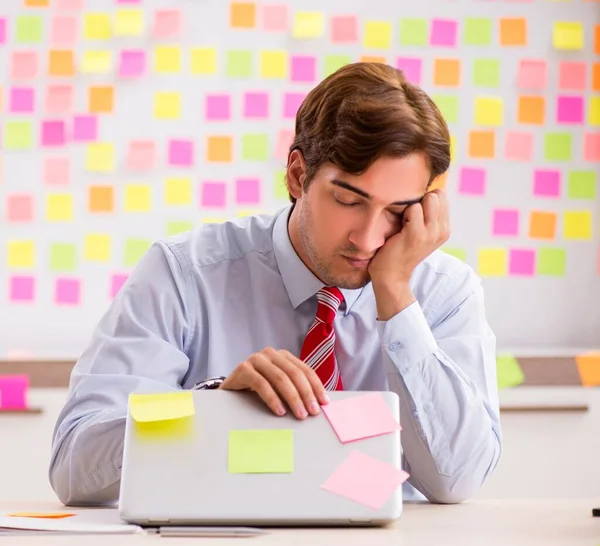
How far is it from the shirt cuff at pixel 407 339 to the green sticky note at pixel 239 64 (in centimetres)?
150

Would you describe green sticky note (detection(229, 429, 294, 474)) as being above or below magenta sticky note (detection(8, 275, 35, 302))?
above

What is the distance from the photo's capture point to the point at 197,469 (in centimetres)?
101

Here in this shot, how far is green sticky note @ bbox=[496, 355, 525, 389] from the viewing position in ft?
7.75

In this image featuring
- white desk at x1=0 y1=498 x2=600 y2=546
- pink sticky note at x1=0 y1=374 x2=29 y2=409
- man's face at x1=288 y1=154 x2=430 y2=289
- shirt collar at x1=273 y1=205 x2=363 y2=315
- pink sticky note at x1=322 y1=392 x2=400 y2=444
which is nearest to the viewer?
white desk at x1=0 y1=498 x2=600 y2=546

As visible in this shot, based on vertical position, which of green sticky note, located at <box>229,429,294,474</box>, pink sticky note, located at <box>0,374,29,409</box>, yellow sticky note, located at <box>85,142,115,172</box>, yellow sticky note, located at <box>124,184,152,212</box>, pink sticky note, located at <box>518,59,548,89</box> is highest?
pink sticky note, located at <box>518,59,548,89</box>

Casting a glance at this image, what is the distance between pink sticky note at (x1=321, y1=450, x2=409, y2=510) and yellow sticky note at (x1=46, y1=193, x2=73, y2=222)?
6.12 feet

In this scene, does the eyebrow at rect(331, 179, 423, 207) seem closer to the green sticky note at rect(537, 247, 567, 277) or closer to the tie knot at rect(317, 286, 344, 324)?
the tie knot at rect(317, 286, 344, 324)

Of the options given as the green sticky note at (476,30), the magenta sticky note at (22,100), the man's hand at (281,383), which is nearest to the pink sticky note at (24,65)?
the magenta sticky note at (22,100)

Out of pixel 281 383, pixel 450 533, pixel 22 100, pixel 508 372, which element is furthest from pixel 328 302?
pixel 22 100

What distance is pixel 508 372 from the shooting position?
7.79 ft

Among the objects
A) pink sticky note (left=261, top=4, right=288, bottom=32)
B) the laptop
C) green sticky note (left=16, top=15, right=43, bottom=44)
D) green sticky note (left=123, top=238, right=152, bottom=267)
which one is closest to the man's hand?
the laptop

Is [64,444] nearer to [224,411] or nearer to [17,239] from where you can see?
[224,411]

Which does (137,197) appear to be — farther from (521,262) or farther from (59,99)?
(521,262)

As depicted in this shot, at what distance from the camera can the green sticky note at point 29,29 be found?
2.72 metres
